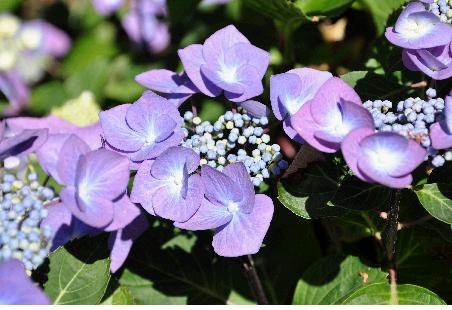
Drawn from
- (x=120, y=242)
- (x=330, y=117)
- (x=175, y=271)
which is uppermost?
(x=330, y=117)

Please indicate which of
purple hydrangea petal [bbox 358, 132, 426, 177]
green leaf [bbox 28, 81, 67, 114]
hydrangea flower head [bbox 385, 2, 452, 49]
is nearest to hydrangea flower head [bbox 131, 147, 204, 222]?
purple hydrangea petal [bbox 358, 132, 426, 177]

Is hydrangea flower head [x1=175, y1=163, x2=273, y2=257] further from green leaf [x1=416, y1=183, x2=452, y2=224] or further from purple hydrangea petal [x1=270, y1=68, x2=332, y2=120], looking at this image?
green leaf [x1=416, y1=183, x2=452, y2=224]

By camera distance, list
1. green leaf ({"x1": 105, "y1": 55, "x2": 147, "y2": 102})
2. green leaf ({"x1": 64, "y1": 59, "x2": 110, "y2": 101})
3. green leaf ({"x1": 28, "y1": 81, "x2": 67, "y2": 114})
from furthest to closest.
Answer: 1. green leaf ({"x1": 28, "y1": 81, "x2": 67, "y2": 114})
2. green leaf ({"x1": 64, "y1": 59, "x2": 110, "y2": 101})
3. green leaf ({"x1": 105, "y1": 55, "x2": 147, "y2": 102})

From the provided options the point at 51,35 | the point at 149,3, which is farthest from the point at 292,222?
the point at 51,35

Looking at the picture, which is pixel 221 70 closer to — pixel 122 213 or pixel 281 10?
pixel 122 213

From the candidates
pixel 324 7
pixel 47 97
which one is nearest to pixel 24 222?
pixel 324 7

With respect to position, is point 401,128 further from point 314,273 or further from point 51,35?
point 51,35

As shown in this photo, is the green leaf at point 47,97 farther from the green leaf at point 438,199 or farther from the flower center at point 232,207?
the green leaf at point 438,199
